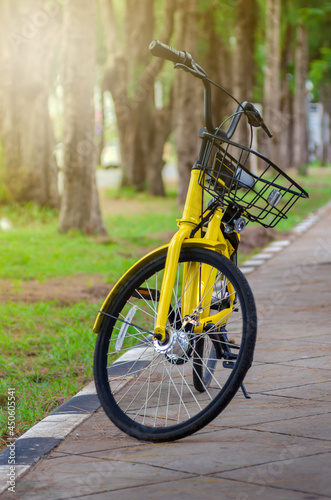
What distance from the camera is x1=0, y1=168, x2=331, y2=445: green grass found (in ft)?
14.0

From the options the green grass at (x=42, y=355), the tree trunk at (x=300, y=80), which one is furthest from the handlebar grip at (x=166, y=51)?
the tree trunk at (x=300, y=80)

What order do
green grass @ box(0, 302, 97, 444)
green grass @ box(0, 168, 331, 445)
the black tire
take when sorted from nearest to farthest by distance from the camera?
1. the black tire
2. green grass @ box(0, 302, 97, 444)
3. green grass @ box(0, 168, 331, 445)

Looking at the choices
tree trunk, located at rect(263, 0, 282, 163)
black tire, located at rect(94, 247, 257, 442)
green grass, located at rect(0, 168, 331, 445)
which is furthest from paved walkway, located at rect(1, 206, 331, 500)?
tree trunk, located at rect(263, 0, 282, 163)

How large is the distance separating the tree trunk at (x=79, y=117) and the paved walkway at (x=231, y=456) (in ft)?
24.3

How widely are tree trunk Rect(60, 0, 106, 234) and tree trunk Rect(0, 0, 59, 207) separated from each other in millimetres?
2771

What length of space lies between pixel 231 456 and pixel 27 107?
12.1 meters

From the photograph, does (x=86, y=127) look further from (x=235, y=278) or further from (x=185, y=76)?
(x=235, y=278)

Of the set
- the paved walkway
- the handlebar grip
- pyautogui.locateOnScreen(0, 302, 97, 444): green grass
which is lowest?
pyautogui.locateOnScreen(0, 302, 97, 444): green grass

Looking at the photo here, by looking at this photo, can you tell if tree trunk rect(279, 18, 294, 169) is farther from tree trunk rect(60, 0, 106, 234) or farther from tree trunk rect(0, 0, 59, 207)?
tree trunk rect(60, 0, 106, 234)

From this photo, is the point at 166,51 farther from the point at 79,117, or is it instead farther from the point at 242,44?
the point at 242,44

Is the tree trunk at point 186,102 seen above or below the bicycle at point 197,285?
above

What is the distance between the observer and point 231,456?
9.79ft

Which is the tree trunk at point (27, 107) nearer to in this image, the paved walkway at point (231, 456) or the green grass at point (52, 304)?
the green grass at point (52, 304)

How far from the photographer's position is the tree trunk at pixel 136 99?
20016 mm
